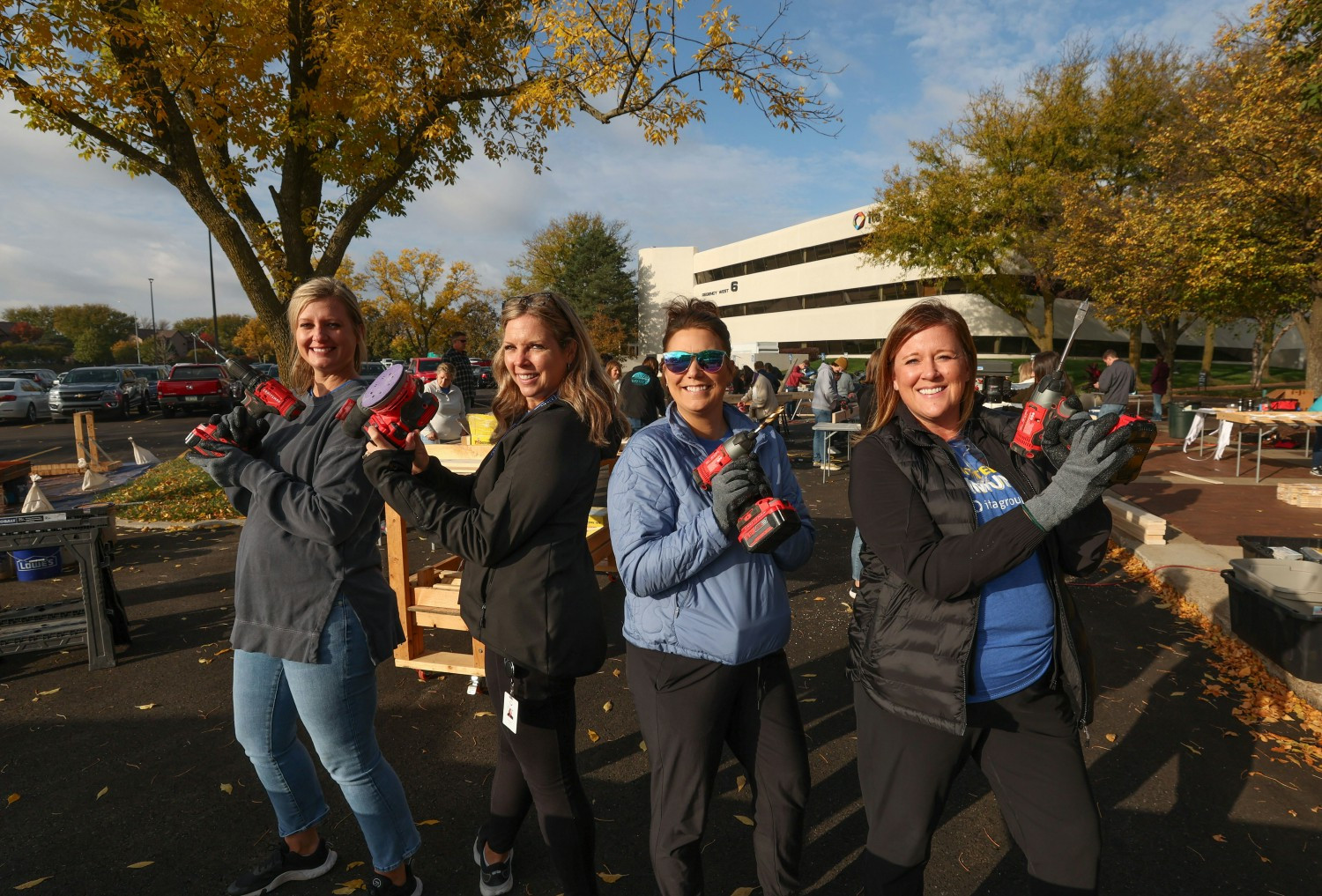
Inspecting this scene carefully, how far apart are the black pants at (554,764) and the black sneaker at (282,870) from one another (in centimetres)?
110

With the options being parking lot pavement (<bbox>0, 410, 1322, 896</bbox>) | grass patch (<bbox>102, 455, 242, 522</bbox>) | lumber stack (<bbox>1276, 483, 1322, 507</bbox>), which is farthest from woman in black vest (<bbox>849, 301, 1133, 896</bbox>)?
lumber stack (<bbox>1276, 483, 1322, 507</bbox>)

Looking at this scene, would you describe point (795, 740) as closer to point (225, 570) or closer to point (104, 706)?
point (104, 706)

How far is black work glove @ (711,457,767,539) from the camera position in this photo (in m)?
1.77

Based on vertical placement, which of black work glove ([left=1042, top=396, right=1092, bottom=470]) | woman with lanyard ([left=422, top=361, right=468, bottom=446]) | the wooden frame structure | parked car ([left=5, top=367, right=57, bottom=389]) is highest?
black work glove ([left=1042, top=396, right=1092, bottom=470])

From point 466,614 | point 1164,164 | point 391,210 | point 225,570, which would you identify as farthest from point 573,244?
point 466,614

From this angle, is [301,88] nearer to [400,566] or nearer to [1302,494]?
[400,566]

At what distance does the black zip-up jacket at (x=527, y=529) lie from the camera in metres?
1.96

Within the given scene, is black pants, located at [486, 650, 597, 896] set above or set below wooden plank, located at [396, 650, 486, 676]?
above

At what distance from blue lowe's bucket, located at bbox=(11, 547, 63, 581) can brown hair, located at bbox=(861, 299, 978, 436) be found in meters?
6.79

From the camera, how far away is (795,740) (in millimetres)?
2127

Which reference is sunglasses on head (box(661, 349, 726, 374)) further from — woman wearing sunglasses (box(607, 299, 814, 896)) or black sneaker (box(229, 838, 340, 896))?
black sneaker (box(229, 838, 340, 896))

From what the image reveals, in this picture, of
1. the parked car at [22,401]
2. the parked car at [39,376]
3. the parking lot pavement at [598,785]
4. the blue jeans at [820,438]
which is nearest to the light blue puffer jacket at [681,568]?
the parking lot pavement at [598,785]

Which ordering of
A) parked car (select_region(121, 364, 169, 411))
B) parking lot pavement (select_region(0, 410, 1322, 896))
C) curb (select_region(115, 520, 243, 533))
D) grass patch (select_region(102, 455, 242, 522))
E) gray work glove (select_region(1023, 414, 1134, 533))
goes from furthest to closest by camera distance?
parked car (select_region(121, 364, 169, 411)) < grass patch (select_region(102, 455, 242, 522)) < curb (select_region(115, 520, 243, 533)) < parking lot pavement (select_region(0, 410, 1322, 896)) < gray work glove (select_region(1023, 414, 1134, 533))

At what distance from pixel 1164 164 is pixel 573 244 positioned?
45457 millimetres
